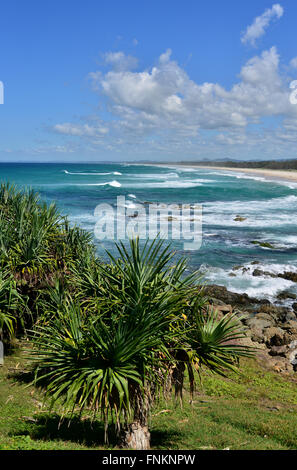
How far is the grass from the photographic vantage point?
8273mm

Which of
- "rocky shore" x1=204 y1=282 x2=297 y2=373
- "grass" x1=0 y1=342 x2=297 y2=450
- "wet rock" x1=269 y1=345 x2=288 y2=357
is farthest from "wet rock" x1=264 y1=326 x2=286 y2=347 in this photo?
Result: "grass" x1=0 y1=342 x2=297 y2=450

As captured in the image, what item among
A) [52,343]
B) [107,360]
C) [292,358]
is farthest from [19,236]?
[292,358]

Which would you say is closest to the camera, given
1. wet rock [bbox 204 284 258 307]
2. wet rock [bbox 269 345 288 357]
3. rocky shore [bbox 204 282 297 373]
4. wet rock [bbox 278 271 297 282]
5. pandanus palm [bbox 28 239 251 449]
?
pandanus palm [bbox 28 239 251 449]

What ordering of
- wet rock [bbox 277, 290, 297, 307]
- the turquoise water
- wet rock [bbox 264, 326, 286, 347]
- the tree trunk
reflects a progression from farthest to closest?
the turquoise water, wet rock [bbox 277, 290, 297, 307], wet rock [bbox 264, 326, 286, 347], the tree trunk

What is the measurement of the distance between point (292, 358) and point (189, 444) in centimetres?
891

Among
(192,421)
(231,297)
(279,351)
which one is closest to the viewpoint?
(192,421)

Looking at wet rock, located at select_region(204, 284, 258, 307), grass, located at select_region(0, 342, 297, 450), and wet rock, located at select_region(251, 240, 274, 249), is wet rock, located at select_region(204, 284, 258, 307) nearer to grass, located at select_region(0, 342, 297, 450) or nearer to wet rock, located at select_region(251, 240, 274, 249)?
grass, located at select_region(0, 342, 297, 450)

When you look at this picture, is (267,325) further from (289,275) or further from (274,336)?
(289,275)

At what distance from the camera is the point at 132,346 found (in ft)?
21.6

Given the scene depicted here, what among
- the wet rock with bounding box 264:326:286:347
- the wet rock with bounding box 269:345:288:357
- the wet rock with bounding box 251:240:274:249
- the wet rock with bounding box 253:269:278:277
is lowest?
the wet rock with bounding box 269:345:288:357

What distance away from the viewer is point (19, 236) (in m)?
13.4

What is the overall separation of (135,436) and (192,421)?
274cm

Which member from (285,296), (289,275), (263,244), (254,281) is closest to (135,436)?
(285,296)

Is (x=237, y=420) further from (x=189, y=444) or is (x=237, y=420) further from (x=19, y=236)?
(x=19, y=236)
